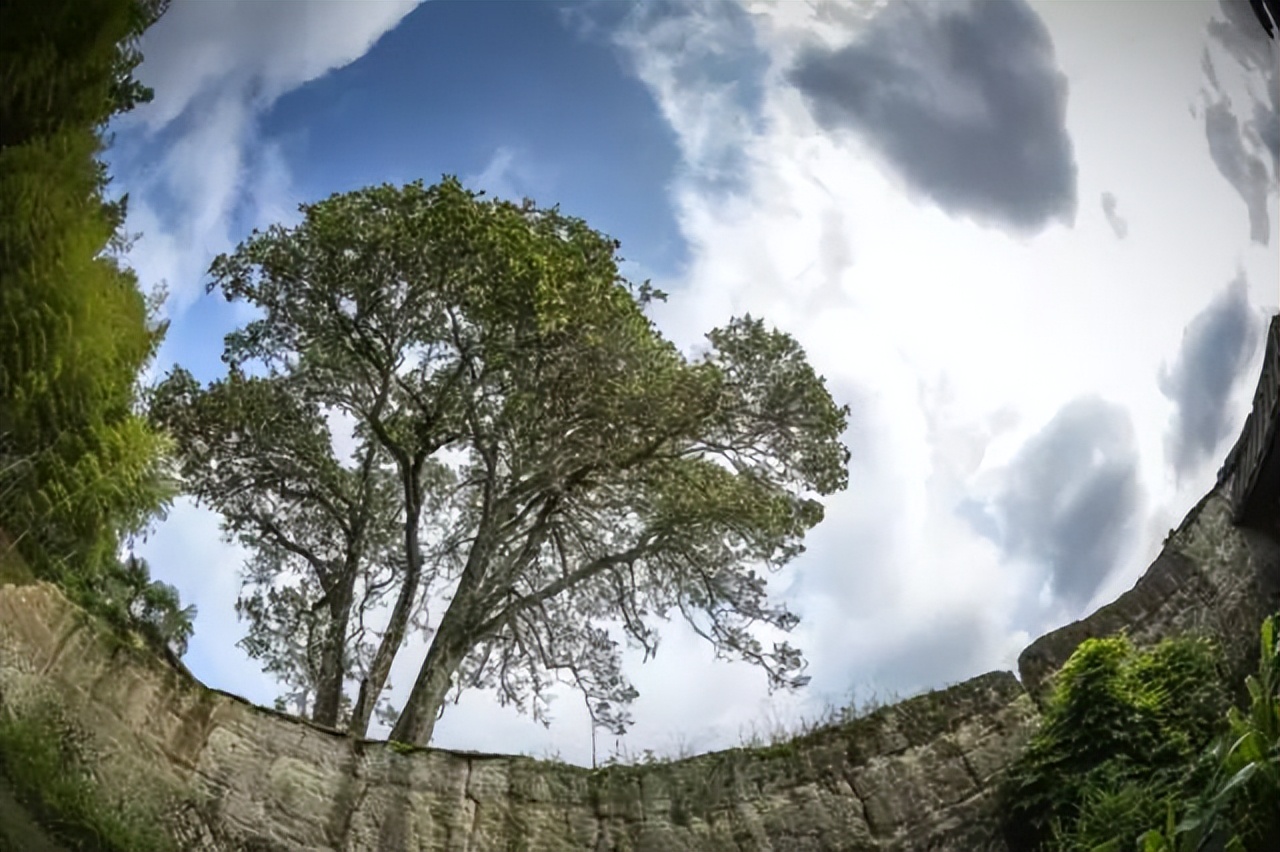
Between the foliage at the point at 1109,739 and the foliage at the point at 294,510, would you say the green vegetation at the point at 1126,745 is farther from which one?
the foliage at the point at 294,510

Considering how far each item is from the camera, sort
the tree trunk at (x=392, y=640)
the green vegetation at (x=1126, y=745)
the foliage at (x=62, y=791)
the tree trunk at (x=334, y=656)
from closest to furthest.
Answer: the green vegetation at (x=1126, y=745) < the foliage at (x=62, y=791) < the tree trunk at (x=392, y=640) < the tree trunk at (x=334, y=656)

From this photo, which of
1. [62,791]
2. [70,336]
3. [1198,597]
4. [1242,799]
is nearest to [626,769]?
[62,791]

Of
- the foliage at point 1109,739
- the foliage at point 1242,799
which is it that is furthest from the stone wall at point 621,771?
the foliage at point 1242,799

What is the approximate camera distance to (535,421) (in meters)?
12.1

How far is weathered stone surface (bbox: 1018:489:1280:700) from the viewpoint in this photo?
26.1ft

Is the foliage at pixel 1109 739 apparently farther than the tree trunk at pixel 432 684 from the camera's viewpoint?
No

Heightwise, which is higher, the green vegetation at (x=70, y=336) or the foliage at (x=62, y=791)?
the green vegetation at (x=70, y=336)

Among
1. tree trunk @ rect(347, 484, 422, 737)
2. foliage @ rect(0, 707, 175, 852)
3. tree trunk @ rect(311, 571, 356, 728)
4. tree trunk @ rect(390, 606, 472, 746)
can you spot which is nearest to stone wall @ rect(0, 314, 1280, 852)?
foliage @ rect(0, 707, 175, 852)

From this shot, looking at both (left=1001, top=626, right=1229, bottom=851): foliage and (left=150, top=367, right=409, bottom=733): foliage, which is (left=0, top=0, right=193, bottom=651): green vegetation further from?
(left=1001, top=626, right=1229, bottom=851): foliage

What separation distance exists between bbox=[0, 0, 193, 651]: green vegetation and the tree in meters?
3.67

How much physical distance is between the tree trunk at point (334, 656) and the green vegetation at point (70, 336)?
3.58 m

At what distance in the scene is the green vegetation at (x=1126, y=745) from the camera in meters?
6.50

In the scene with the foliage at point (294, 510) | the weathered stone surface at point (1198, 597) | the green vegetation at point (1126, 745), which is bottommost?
the green vegetation at point (1126, 745)

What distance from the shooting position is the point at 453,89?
1412cm
